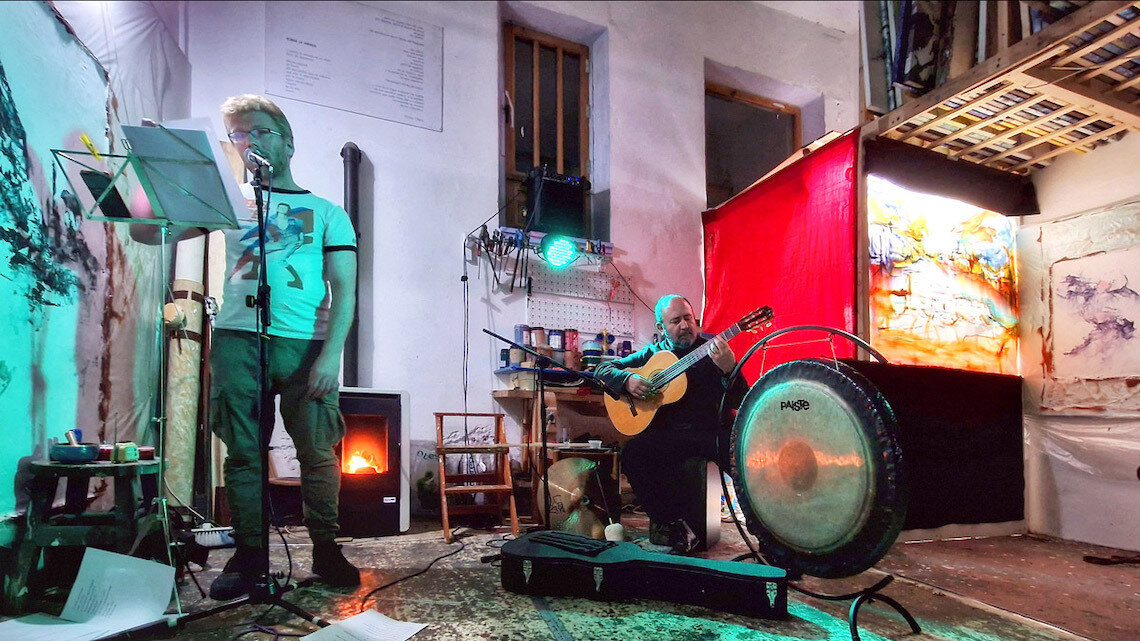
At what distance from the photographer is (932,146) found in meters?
3.86

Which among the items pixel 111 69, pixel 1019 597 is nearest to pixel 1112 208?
pixel 1019 597

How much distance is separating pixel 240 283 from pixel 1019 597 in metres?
3.42

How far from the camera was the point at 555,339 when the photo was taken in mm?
4707

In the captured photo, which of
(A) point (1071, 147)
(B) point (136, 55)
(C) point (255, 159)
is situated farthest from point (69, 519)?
(A) point (1071, 147)

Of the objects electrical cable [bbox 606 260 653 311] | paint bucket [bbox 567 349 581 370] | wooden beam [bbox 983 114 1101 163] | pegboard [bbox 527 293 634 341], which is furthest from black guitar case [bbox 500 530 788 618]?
wooden beam [bbox 983 114 1101 163]

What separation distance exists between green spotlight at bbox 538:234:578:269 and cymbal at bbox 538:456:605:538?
67.0 inches

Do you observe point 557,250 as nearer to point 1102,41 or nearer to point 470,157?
point 470,157

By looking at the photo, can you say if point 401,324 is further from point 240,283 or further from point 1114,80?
point 1114,80

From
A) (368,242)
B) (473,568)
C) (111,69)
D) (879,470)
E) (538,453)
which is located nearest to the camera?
(879,470)

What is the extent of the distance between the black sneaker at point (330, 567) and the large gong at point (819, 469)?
1.63 m

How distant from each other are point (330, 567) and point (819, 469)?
1.95 m

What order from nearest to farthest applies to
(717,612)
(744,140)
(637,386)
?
(717,612), (637,386), (744,140)

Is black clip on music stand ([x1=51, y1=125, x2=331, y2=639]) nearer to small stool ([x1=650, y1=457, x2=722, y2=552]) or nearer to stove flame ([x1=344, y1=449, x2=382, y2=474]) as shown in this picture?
stove flame ([x1=344, y1=449, x2=382, y2=474])

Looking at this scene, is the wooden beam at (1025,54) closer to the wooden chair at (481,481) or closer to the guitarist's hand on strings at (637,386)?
the guitarist's hand on strings at (637,386)
